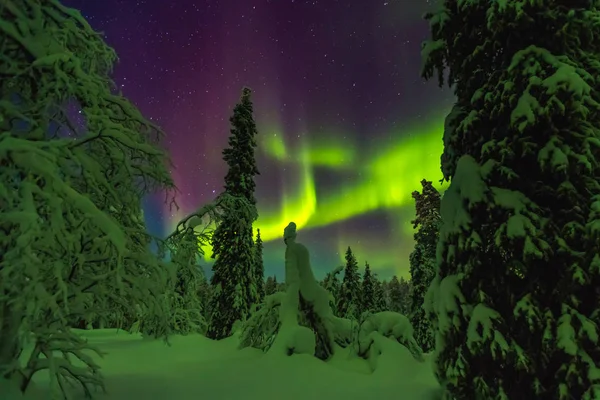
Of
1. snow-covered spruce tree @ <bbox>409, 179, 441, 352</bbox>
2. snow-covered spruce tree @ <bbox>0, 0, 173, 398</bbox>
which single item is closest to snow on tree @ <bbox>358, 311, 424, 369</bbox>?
snow-covered spruce tree @ <bbox>0, 0, 173, 398</bbox>

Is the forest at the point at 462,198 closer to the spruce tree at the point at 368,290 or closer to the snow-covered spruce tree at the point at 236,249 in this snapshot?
the snow-covered spruce tree at the point at 236,249

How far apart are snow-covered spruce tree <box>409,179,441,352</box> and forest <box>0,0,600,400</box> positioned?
18.8 metres

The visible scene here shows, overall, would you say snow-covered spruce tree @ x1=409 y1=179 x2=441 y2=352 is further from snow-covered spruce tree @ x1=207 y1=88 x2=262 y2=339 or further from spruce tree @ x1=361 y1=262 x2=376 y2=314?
spruce tree @ x1=361 y1=262 x2=376 y2=314

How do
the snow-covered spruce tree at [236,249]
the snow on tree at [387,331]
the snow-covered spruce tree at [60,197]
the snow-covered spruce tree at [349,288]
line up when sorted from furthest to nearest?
the snow-covered spruce tree at [349,288] → the snow-covered spruce tree at [236,249] → the snow on tree at [387,331] → the snow-covered spruce tree at [60,197]

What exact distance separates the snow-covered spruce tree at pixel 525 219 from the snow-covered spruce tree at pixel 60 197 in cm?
476

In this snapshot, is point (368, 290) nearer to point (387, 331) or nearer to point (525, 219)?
point (387, 331)

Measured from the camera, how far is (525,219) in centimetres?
627

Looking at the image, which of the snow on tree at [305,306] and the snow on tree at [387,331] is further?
the snow on tree at [305,306]

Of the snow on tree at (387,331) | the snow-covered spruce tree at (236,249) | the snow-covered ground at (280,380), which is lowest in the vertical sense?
the snow-covered ground at (280,380)

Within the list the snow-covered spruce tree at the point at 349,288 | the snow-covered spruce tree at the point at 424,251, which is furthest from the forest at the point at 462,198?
the snow-covered spruce tree at the point at 349,288

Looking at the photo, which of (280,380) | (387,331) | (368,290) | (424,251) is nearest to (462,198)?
(280,380)

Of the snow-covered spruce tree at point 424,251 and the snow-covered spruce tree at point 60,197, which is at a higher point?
the snow-covered spruce tree at point 424,251

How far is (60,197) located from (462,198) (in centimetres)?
587

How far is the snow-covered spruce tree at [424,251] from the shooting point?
1083 inches
